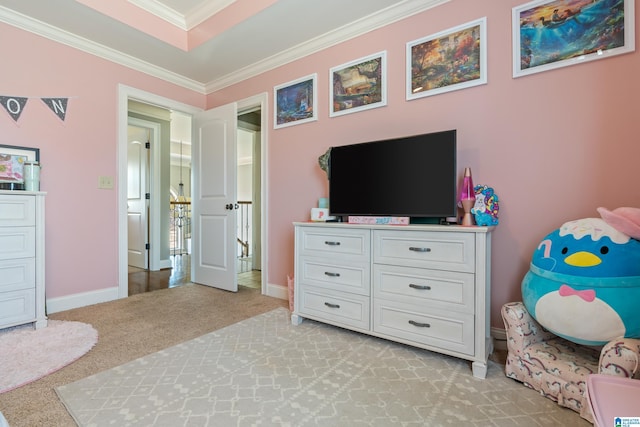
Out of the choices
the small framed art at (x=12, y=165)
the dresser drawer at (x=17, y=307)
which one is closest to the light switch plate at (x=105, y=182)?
the small framed art at (x=12, y=165)

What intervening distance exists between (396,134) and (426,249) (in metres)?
1.03

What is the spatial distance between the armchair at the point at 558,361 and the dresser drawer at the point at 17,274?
124 inches

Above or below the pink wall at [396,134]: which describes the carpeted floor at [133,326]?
below

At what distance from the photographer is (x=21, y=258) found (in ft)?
7.22

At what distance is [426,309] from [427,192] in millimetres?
725

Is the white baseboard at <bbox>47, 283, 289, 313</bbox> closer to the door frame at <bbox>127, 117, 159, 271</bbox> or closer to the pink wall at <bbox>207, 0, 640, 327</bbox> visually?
the door frame at <bbox>127, 117, 159, 271</bbox>

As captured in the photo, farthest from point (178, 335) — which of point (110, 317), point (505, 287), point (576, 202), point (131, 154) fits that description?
point (131, 154)

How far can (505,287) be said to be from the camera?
201cm

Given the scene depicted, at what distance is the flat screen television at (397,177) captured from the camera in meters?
1.91

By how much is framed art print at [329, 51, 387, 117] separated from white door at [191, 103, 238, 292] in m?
1.23

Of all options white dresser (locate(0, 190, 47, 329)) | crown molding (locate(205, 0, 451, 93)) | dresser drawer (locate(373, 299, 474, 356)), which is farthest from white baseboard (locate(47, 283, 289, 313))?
crown molding (locate(205, 0, 451, 93))

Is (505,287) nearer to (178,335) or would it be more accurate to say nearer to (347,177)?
(347,177)

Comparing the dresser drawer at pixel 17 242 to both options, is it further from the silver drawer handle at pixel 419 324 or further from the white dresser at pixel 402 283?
the silver drawer handle at pixel 419 324

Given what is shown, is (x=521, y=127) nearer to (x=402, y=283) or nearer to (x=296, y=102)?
(x=402, y=283)
